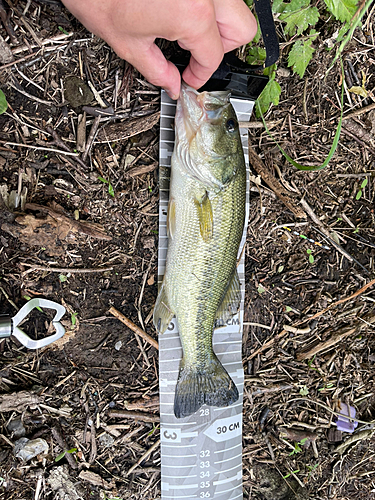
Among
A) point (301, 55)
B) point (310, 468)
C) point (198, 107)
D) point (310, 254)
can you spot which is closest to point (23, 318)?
point (198, 107)

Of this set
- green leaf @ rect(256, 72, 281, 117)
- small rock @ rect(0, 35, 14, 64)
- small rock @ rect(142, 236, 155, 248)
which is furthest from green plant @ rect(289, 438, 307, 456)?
small rock @ rect(0, 35, 14, 64)

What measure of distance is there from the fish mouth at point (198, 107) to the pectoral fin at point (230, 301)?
1.21 m

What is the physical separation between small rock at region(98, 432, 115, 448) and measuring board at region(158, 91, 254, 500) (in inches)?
17.3

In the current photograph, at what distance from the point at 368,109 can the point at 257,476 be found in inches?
146

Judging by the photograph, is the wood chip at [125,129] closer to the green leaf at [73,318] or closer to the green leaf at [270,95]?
the green leaf at [270,95]

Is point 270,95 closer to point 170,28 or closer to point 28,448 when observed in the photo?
point 170,28

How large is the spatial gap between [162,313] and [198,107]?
1.63 meters

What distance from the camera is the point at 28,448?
2.84m

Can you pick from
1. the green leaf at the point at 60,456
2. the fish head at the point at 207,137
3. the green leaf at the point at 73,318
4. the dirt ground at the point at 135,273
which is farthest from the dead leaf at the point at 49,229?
the green leaf at the point at 60,456

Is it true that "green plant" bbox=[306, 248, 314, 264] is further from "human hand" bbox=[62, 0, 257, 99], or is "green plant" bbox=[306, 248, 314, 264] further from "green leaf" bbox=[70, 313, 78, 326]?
"green leaf" bbox=[70, 313, 78, 326]

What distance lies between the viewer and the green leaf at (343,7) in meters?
2.68

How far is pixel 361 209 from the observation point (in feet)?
11.6

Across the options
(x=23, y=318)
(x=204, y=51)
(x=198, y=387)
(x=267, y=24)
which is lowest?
(x=198, y=387)

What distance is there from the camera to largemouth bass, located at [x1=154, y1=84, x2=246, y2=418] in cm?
259
